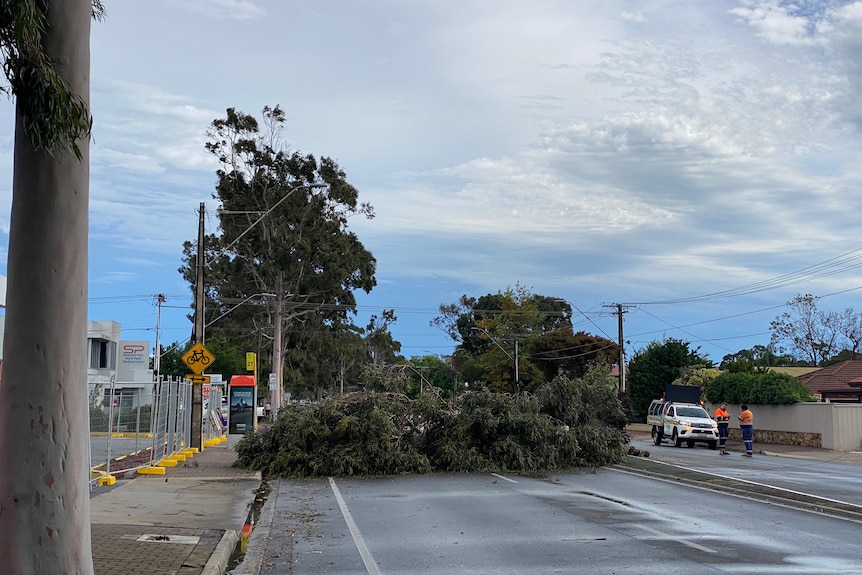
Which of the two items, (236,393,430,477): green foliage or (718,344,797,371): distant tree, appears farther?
(718,344,797,371): distant tree

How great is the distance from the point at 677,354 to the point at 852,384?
Result: 10.3m

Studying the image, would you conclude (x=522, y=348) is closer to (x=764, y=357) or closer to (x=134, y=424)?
(x=764, y=357)

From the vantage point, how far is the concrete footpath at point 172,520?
374 inches

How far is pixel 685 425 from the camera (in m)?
36.4

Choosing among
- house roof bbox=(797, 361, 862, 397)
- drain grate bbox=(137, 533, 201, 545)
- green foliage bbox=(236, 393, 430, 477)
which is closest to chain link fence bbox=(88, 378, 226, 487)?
green foliage bbox=(236, 393, 430, 477)

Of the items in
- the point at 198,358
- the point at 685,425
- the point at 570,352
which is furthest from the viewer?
the point at 570,352

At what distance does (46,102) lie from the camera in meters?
6.59

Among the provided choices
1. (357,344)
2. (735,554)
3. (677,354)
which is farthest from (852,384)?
(735,554)

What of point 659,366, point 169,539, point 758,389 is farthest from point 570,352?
point 169,539

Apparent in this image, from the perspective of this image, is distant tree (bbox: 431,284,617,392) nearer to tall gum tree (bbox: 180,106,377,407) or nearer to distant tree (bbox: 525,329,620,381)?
distant tree (bbox: 525,329,620,381)

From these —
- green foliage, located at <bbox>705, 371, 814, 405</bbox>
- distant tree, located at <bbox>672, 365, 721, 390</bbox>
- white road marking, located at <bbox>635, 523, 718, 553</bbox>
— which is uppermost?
distant tree, located at <bbox>672, 365, 721, 390</bbox>

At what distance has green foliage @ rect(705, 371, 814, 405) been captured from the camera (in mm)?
38031

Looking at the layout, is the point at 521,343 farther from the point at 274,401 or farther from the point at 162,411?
the point at 162,411

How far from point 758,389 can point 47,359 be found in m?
37.6
